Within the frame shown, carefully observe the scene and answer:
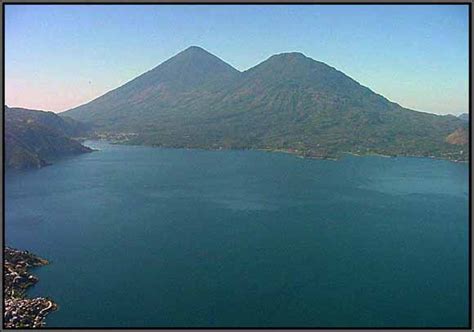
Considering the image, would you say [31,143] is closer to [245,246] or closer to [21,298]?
[245,246]

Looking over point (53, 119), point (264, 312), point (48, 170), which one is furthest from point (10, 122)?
point (264, 312)

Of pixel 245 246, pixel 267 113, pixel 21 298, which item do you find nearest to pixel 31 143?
pixel 245 246

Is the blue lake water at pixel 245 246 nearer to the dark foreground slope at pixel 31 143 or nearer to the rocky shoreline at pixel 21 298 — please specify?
the rocky shoreline at pixel 21 298

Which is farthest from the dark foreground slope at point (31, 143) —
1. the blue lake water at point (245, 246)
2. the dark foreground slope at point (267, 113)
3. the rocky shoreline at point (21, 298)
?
the rocky shoreline at point (21, 298)

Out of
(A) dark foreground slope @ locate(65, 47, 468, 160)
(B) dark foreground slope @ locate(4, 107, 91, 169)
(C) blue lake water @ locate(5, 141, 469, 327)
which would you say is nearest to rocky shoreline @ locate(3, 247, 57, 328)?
(C) blue lake water @ locate(5, 141, 469, 327)

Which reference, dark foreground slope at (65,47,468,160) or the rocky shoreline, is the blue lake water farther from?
dark foreground slope at (65,47,468,160)


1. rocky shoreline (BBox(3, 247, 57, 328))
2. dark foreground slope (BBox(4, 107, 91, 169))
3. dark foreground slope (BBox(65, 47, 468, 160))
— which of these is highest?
dark foreground slope (BBox(65, 47, 468, 160))

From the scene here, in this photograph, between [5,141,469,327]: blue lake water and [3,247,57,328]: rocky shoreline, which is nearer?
[3,247,57,328]: rocky shoreline
